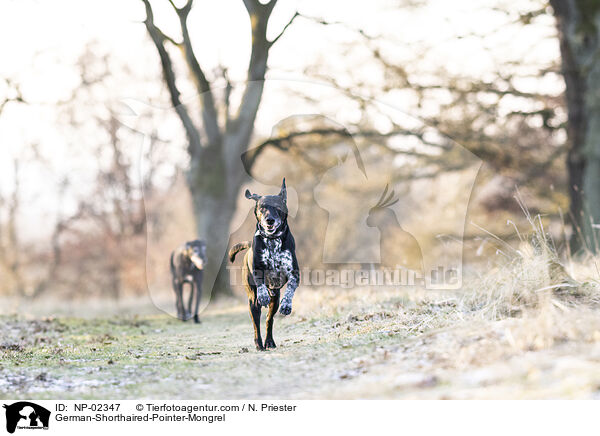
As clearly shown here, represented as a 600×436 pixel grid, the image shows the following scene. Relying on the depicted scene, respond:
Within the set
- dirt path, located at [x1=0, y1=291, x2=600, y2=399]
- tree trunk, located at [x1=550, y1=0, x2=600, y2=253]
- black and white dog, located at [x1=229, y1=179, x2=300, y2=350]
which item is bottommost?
dirt path, located at [x1=0, y1=291, x2=600, y2=399]

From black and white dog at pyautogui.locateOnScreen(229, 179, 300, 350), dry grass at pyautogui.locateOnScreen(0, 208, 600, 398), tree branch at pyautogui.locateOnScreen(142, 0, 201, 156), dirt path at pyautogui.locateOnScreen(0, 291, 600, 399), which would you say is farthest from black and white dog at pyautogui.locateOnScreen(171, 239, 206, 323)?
tree branch at pyautogui.locateOnScreen(142, 0, 201, 156)

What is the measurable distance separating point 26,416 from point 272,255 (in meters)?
2.36

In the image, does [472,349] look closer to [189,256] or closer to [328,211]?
[328,211]

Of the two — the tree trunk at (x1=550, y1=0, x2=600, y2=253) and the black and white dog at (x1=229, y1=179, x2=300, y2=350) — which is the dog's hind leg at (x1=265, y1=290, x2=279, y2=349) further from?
the tree trunk at (x1=550, y1=0, x2=600, y2=253)

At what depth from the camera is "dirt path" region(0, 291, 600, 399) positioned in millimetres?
4059


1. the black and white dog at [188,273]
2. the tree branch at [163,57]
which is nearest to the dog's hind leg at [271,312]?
the black and white dog at [188,273]

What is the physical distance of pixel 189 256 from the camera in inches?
366

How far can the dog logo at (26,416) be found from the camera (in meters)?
4.09

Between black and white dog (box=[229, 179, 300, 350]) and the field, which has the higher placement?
black and white dog (box=[229, 179, 300, 350])

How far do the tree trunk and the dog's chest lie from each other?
27.9ft

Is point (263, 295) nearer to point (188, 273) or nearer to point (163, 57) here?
point (188, 273)

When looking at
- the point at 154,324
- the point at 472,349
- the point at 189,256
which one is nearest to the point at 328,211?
the point at 189,256

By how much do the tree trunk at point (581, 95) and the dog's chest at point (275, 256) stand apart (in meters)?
8.50

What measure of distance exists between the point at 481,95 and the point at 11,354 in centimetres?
1170
